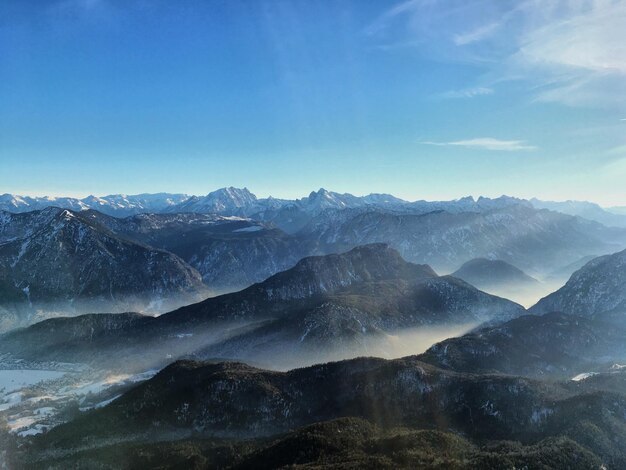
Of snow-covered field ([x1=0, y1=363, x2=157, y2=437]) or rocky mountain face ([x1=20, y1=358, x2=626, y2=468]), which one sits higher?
rocky mountain face ([x1=20, y1=358, x2=626, y2=468])

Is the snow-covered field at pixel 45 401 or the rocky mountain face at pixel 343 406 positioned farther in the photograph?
the snow-covered field at pixel 45 401

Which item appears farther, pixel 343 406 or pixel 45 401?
pixel 45 401

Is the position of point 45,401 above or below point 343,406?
below

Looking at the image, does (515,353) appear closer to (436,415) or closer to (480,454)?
(436,415)

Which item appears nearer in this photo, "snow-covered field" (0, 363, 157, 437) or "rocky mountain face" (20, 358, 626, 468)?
"rocky mountain face" (20, 358, 626, 468)

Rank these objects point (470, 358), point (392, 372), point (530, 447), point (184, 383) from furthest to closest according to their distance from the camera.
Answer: point (470, 358) < point (184, 383) < point (392, 372) < point (530, 447)

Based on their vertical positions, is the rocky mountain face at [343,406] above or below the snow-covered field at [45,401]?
above

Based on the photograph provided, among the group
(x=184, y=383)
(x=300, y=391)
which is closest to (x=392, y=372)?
(x=300, y=391)

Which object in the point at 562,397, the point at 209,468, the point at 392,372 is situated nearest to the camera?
the point at 209,468
